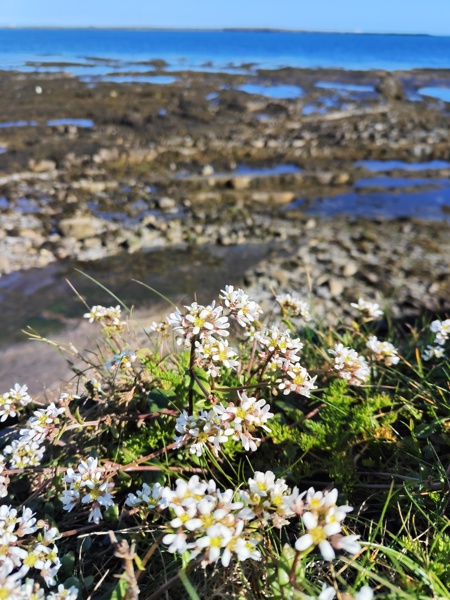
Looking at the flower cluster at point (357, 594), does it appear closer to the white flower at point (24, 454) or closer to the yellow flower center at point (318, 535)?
the yellow flower center at point (318, 535)

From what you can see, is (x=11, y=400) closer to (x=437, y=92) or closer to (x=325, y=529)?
(x=325, y=529)

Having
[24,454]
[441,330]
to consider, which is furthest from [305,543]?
[441,330]

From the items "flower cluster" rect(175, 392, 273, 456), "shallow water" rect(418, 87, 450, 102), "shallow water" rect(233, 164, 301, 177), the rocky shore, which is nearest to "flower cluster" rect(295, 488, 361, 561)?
"flower cluster" rect(175, 392, 273, 456)

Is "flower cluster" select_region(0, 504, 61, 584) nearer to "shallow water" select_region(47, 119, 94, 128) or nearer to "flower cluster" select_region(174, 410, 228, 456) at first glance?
"flower cluster" select_region(174, 410, 228, 456)

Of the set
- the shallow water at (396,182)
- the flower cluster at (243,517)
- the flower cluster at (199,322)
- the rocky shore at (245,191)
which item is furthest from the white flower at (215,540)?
the shallow water at (396,182)

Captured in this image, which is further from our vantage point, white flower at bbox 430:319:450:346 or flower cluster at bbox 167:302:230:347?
white flower at bbox 430:319:450:346
